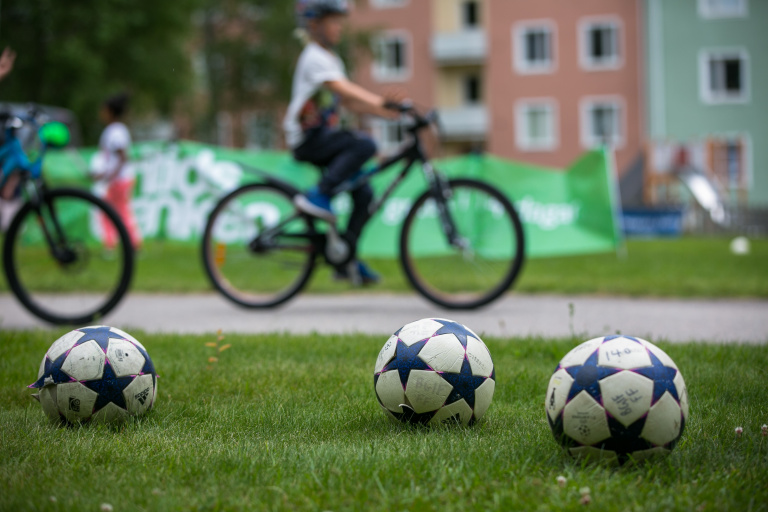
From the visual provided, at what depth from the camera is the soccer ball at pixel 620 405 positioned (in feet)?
8.71

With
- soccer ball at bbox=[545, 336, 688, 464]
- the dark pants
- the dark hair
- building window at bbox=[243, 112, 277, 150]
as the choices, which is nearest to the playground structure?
the dark hair

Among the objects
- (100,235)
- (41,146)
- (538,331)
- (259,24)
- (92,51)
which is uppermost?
(259,24)

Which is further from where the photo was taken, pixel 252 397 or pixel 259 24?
pixel 259 24

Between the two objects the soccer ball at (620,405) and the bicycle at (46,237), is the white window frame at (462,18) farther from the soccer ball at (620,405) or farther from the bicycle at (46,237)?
the soccer ball at (620,405)

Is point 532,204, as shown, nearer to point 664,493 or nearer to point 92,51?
point 664,493

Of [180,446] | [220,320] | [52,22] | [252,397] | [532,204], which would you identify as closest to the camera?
[180,446]

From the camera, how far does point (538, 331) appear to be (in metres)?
5.69

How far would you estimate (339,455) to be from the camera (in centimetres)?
281

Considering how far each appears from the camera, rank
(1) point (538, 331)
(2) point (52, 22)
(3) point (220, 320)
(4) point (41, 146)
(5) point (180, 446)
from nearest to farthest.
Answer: (5) point (180, 446)
(1) point (538, 331)
(4) point (41, 146)
(3) point (220, 320)
(2) point (52, 22)

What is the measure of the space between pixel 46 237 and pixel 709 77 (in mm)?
37874

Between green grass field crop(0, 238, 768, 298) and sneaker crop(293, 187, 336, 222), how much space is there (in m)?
0.80

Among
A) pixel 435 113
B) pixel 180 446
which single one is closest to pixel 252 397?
pixel 180 446

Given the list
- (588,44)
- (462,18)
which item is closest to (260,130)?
(462,18)

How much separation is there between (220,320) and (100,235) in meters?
1.16
